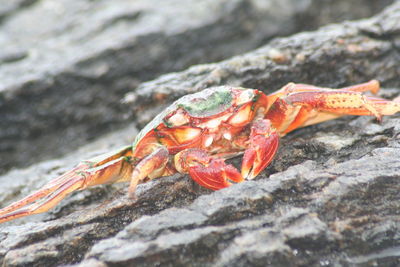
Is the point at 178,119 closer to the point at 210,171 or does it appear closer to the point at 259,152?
the point at 210,171

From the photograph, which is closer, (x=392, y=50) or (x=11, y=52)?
(x=392, y=50)

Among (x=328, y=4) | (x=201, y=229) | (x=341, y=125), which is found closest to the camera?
(x=201, y=229)

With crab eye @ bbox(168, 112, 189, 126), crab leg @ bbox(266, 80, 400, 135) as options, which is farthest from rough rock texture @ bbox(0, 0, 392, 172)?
crab leg @ bbox(266, 80, 400, 135)

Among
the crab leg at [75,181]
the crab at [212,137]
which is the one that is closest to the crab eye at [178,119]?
the crab at [212,137]

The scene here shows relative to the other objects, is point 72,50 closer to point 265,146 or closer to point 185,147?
point 185,147

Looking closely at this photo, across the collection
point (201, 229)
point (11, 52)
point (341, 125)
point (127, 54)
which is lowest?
point (341, 125)

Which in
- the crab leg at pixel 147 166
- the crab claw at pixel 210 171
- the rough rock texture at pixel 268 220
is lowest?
the rough rock texture at pixel 268 220

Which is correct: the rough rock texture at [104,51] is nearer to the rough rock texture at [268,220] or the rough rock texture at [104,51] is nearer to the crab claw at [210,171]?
the rough rock texture at [268,220]

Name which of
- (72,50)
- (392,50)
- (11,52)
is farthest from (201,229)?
(11,52)
